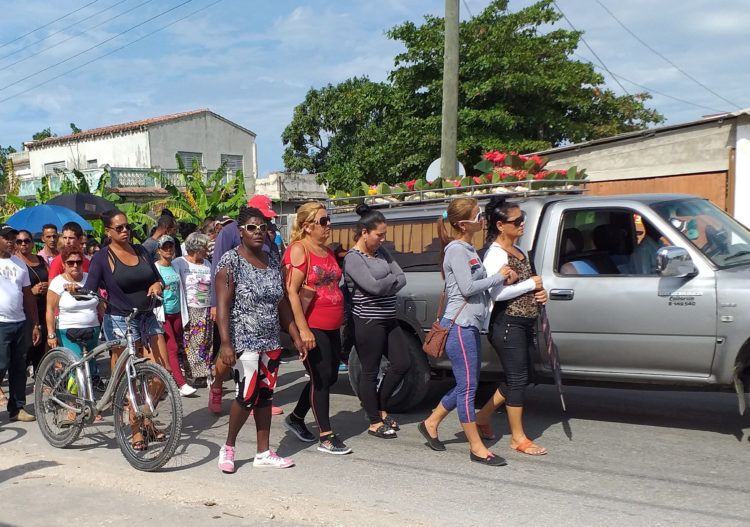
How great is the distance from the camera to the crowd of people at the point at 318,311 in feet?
16.8

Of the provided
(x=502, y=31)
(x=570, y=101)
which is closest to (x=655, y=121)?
(x=570, y=101)

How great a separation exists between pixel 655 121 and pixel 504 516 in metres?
23.0

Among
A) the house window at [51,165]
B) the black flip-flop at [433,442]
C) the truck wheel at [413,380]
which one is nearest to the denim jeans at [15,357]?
the truck wheel at [413,380]

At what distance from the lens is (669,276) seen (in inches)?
219

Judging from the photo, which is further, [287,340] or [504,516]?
[287,340]

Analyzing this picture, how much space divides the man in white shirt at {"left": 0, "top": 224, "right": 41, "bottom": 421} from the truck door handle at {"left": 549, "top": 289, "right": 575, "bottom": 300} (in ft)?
15.8

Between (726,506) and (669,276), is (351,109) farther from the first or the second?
(726,506)

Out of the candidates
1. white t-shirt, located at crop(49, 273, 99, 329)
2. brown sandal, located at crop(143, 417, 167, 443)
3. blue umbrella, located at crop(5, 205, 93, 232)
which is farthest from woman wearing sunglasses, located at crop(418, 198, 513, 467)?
blue umbrella, located at crop(5, 205, 93, 232)

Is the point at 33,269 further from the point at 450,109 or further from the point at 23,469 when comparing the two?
the point at 450,109

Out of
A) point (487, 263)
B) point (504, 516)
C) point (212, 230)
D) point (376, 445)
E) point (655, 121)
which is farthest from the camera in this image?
point (655, 121)

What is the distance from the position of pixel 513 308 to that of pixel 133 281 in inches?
120

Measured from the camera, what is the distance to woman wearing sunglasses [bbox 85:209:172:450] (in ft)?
19.5

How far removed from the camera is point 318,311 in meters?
5.52

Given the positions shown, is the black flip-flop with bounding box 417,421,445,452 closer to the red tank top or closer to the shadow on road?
the red tank top
